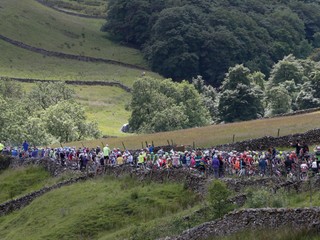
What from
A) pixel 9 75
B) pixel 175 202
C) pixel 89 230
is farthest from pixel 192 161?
pixel 9 75

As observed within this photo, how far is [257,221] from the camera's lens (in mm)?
40781

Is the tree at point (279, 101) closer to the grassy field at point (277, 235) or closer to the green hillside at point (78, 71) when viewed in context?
the green hillside at point (78, 71)

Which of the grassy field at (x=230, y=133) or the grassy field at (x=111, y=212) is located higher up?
the grassy field at (x=230, y=133)

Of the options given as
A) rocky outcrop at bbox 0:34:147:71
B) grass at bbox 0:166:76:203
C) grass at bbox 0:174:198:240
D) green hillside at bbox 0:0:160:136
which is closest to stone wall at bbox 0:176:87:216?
grass at bbox 0:174:198:240

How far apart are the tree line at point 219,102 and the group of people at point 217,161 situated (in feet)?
191

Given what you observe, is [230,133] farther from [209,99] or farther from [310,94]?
[209,99]

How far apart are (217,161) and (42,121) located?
6493 cm

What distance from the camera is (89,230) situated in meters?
55.8

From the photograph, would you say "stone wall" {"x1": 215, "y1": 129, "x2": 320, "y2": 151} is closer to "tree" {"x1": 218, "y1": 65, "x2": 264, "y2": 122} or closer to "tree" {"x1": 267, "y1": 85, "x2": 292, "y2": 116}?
"tree" {"x1": 218, "y1": 65, "x2": 264, "y2": 122}

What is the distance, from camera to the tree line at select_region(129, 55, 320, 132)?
128625 millimetres

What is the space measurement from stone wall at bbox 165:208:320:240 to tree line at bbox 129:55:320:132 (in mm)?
81347

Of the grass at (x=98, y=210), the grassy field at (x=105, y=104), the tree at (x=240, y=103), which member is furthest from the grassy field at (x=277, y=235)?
the grassy field at (x=105, y=104)

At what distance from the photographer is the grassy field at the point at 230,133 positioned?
3008 inches

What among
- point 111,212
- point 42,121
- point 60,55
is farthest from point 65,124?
point 60,55
